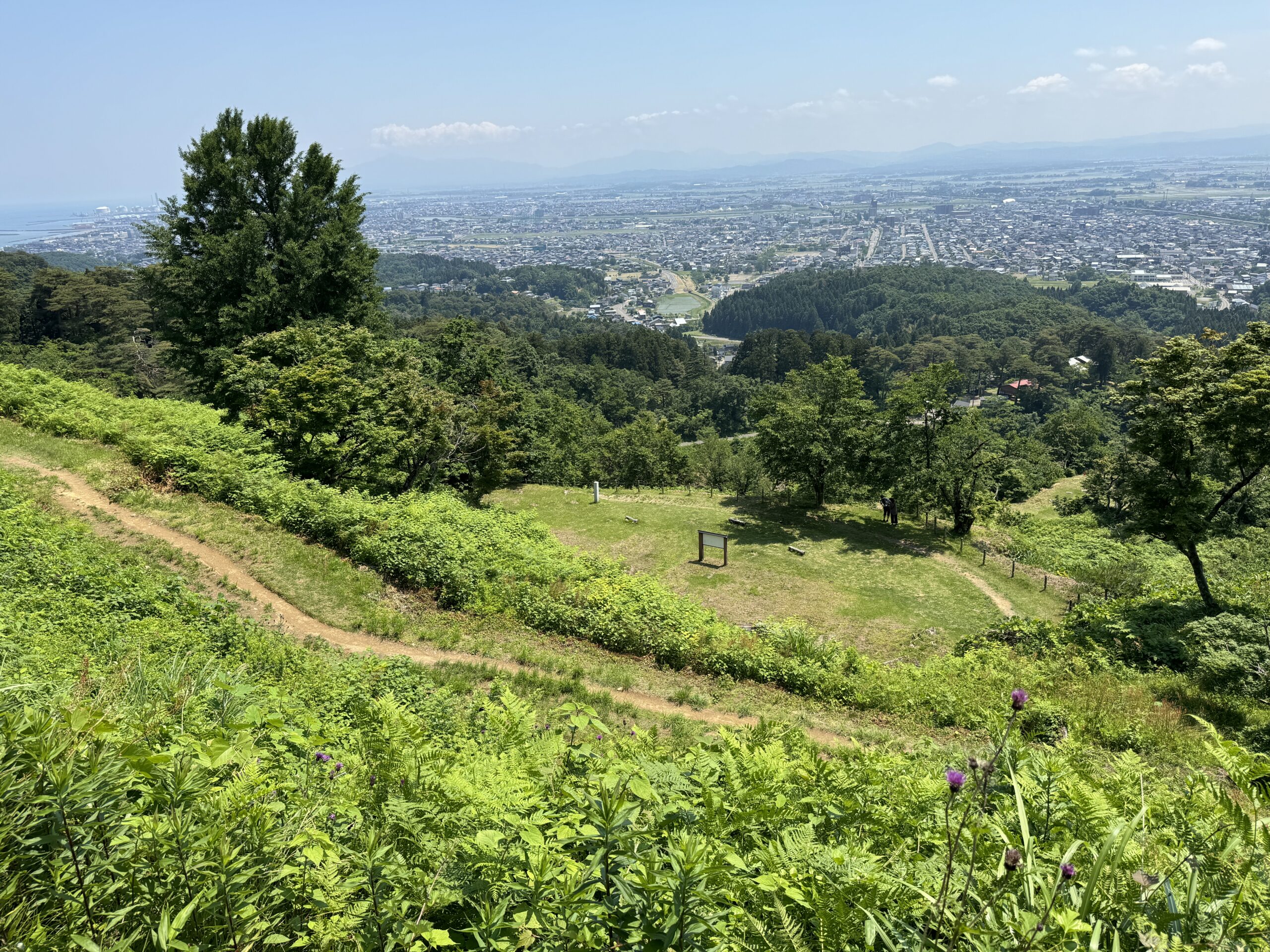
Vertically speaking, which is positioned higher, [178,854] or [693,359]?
[178,854]

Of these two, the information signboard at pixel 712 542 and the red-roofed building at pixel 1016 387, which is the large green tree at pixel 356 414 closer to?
the information signboard at pixel 712 542

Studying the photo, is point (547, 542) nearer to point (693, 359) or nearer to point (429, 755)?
point (429, 755)

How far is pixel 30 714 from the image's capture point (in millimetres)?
2422

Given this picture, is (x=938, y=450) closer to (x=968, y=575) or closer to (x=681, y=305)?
(x=968, y=575)

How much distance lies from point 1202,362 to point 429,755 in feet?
52.1

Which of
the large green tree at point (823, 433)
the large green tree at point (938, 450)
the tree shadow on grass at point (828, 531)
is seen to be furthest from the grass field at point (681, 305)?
the large green tree at point (938, 450)

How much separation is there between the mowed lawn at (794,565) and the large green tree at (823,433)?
154 cm

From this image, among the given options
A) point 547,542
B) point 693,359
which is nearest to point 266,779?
point 547,542

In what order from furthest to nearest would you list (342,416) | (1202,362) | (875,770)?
(342,416) < (1202,362) < (875,770)

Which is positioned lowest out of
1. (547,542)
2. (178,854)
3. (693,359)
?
(693,359)

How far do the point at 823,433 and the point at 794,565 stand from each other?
5275mm

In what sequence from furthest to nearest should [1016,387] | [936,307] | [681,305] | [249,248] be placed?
1. [681,305]
2. [936,307]
3. [1016,387]
4. [249,248]

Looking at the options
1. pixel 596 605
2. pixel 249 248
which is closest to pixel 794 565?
pixel 596 605

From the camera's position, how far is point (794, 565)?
18031 mm
